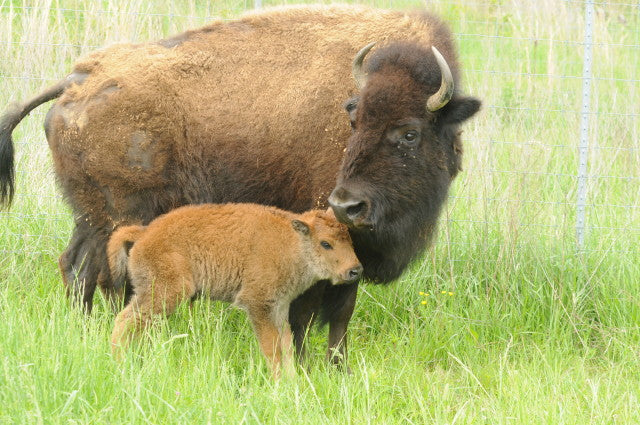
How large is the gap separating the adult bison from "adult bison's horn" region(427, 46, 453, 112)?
0.06 metres

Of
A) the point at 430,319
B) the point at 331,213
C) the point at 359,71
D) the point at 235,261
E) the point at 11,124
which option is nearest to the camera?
the point at 235,261

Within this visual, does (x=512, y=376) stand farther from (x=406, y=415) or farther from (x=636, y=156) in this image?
(x=636, y=156)

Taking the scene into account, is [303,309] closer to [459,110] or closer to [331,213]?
[331,213]

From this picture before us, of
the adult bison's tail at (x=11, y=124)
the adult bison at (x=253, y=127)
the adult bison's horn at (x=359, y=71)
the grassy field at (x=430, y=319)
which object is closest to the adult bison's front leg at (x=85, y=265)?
the adult bison at (x=253, y=127)

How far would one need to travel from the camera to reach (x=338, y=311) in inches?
217

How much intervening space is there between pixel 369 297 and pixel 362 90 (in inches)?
75.7

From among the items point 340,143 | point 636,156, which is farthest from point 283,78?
point 636,156

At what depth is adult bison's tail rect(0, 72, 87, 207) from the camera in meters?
5.79

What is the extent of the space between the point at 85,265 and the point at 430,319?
2532mm

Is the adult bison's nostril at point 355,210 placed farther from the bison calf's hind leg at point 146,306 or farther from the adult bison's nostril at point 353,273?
the bison calf's hind leg at point 146,306

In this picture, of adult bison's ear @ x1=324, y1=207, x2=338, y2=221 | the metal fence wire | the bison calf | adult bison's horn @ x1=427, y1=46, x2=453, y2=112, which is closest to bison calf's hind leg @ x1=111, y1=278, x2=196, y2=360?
the bison calf

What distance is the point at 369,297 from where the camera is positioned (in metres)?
6.48

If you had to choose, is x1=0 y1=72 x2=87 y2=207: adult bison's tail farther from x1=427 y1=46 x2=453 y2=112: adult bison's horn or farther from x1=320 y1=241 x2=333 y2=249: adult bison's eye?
x1=427 y1=46 x2=453 y2=112: adult bison's horn

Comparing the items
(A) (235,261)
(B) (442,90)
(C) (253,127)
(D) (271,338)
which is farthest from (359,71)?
(D) (271,338)
